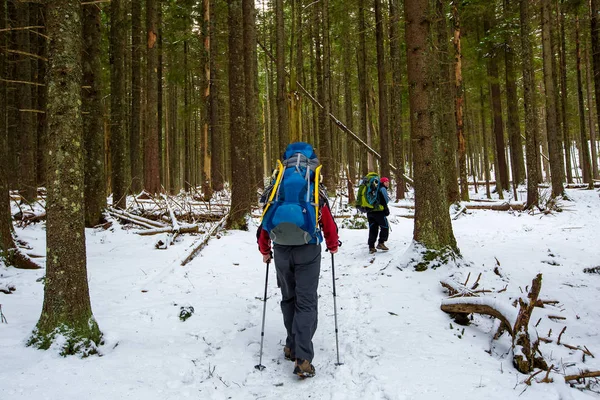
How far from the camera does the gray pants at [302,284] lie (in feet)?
12.0

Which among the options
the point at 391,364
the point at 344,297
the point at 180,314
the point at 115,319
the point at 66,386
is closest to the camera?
the point at 66,386

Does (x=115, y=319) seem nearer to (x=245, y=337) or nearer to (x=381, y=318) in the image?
(x=245, y=337)

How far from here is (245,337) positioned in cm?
451

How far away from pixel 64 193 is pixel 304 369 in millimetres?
2891

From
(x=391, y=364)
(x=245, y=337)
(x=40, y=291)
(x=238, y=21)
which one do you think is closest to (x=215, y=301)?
(x=245, y=337)

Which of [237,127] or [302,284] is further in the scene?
[237,127]

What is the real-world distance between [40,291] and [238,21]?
8.43 metres

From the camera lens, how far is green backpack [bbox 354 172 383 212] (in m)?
8.42

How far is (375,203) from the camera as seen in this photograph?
843 centimetres

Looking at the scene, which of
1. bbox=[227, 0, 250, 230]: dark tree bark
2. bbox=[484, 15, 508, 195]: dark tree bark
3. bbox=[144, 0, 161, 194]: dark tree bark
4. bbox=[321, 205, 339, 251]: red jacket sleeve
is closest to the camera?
bbox=[321, 205, 339, 251]: red jacket sleeve

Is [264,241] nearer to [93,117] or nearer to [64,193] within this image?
[64,193]

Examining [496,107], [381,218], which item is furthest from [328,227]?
[496,107]

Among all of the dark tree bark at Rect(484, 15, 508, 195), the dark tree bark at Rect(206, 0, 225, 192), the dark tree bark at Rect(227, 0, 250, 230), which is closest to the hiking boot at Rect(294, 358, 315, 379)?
the dark tree bark at Rect(227, 0, 250, 230)

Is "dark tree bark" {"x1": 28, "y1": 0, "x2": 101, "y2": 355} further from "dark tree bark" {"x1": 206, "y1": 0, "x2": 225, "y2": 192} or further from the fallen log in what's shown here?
"dark tree bark" {"x1": 206, "y1": 0, "x2": 225, "y2": 192}
